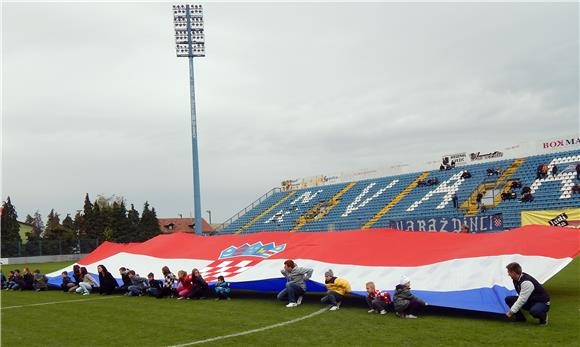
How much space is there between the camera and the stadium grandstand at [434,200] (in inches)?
1021

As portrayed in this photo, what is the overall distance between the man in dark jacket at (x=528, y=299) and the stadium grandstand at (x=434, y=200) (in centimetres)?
1272

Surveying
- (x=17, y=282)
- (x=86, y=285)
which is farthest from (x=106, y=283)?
(x=17, y=282)

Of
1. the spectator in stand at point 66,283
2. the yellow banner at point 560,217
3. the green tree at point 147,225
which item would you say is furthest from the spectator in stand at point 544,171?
the green tree at point 147,225

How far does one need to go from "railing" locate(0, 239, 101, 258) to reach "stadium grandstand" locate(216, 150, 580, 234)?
31.3 feet

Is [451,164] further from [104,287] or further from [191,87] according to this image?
[104,287]

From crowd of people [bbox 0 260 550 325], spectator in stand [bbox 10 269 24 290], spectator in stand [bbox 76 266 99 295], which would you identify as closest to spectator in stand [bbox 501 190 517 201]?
crowd of people [bbox 0 260 550 325]

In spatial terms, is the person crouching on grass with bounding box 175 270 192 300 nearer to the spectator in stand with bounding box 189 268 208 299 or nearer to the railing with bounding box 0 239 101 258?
the spectator in stand with bounding box 189 268 208 299

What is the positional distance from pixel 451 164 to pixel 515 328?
27.8 m

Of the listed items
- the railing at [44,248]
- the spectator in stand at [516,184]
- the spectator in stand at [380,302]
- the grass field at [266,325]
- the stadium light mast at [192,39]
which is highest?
the stadium light mast at [192,39]

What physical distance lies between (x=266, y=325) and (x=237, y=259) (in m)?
5.34

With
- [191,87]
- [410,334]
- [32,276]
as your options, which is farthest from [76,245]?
[410,334]

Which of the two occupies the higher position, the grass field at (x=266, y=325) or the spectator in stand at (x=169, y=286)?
the spectator in stand at (x=169, y=286)

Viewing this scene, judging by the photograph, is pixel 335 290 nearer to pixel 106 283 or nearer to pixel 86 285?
pixel 106 283

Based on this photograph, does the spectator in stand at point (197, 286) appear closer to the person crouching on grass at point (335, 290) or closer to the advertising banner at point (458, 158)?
the person crouching on grass at point (335, 290)
